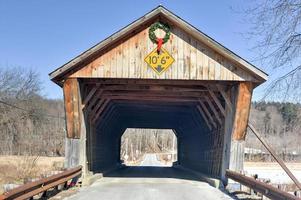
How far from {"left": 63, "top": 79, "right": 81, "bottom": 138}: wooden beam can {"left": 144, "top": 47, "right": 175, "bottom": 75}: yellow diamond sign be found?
233 centimetres

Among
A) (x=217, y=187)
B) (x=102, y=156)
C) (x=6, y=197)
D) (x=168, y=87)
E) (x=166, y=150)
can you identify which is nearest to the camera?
(x=6, y=197)

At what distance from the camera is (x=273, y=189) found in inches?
319

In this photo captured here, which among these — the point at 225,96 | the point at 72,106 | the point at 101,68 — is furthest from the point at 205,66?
the point at 72,106

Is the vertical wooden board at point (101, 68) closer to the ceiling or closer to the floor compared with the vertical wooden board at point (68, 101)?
closer to the ceiling

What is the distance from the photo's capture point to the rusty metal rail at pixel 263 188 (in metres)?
7.46

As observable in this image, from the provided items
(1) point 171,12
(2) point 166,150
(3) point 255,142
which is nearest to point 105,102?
(1) point 171,12

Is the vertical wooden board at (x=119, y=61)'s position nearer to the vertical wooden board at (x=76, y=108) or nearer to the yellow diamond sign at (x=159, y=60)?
the yellow diamond sign at (x=159, y=60)

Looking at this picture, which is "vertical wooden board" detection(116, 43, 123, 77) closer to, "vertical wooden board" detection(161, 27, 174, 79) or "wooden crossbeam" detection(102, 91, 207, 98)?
"vertical wooden board" detection(161, 27, 174, 79)

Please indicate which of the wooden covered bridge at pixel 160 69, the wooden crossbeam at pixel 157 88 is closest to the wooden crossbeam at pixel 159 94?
the wooden crossbeam at pixel 157 88

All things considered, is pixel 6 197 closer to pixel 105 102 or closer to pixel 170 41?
pixel 170 41

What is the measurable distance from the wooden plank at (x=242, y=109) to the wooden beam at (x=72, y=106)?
4783mm

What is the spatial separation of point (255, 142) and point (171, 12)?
6677 cm

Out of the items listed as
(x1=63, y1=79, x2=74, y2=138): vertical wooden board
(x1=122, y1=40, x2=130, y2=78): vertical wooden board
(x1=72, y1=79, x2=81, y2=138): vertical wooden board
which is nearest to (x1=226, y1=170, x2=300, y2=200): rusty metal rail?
(x1=122, y1=40, x2=130, y2=78): vertical wooden board

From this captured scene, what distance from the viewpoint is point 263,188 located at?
348 inches
